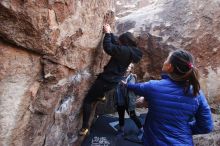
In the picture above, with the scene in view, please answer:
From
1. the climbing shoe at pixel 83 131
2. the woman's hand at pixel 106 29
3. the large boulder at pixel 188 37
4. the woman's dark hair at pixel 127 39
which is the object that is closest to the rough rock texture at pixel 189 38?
the large boulder at pixel 188 37

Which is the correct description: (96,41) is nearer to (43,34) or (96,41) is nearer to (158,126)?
(43,34)

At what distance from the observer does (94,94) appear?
17.0 ft

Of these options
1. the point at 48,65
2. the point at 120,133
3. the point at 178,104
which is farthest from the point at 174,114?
the point at 120,133

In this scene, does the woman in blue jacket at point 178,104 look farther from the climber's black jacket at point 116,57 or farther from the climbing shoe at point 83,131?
the climbing shoe at point 83,131

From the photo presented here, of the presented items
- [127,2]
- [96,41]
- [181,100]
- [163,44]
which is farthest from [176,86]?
[127,2]

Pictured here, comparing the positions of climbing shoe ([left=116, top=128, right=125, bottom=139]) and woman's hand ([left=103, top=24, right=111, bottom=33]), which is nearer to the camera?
woman's hand ([left=103, top=24, right=111, bottom=33])

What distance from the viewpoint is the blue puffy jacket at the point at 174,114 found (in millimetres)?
3141

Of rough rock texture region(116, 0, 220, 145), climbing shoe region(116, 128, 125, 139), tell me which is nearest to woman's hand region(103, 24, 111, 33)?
climbing shoe region(116, 128, 125, 139)

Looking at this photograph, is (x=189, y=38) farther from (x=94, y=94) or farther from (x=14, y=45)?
(x=14, y=45)

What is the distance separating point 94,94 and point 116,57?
25.9 inches

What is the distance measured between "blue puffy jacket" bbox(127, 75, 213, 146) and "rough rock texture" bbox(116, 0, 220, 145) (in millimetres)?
3831

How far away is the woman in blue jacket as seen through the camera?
123 inches

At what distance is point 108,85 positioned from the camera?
5.11 metres

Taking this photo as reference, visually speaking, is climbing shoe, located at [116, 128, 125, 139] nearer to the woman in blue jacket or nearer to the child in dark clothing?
the child in dark clothing
